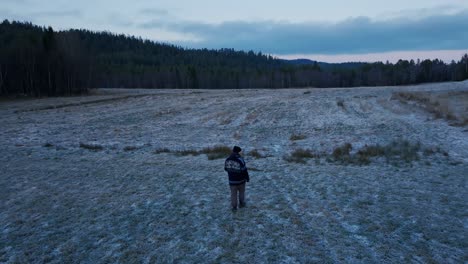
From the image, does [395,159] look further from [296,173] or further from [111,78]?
[111,78]

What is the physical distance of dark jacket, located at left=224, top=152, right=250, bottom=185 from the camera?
10836 mm

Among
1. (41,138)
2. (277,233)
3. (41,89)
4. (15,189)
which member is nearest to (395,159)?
(277,233)

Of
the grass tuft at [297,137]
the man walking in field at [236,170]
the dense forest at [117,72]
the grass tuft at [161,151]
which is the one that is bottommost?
the grass tuft at [161,151]

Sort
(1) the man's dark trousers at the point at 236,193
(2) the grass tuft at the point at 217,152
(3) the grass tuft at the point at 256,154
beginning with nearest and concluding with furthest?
(1) the man's dark trousers at the point at 236,193
(3) the grass tuft at the point at 256,154
(2) the grass tuft at the point at 217,152

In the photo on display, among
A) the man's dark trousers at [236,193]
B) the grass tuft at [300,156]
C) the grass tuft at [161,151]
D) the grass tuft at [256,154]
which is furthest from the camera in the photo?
the grass tuft at [161,151]

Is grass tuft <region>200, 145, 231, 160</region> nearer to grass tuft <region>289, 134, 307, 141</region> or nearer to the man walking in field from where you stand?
grass tuft <region>289, 134, 307, 141</region>

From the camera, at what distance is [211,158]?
795 inches

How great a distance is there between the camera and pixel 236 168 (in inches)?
428

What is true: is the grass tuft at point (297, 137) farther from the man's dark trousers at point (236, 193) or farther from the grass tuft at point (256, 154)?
the man's dark trousers at point (236, 193)

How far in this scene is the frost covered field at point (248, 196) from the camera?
896 cm

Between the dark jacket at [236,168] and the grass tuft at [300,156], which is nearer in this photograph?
the dark jacket at [236,168]

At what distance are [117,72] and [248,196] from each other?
133m

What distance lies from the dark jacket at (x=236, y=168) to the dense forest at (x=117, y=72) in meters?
70.6

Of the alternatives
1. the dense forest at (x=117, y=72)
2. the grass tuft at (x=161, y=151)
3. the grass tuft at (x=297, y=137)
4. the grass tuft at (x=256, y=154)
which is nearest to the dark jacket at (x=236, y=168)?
the grass tuft at (x=256, y=154)
